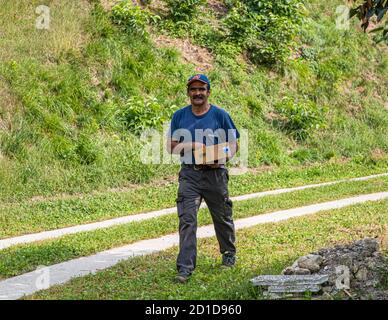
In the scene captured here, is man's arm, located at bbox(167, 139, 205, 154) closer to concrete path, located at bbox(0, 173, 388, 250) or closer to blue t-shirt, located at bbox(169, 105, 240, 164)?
blue t-shirt, located at bbox(169, 105, 240, 164)

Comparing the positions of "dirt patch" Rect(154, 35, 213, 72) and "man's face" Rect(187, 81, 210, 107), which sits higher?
"dirt patch" Rect(154, 35, 213, 72)

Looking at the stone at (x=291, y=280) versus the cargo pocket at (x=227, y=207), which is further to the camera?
the cargo pocket at (x=227, y=207)

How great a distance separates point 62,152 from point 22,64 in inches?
108

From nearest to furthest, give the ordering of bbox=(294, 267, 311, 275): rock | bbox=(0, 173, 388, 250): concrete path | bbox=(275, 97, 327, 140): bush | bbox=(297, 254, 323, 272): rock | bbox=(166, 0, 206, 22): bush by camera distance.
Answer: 1. bbox=(294, 267, 311, 275): rock
2. bbox=(297, 254, 323, 272): rock
3. bbox=(0, 173, 388, 250): concrete path
4. bbox=(275, 97, 327, 140): bush
5. bbox=(166, 0, 206, 22): bush

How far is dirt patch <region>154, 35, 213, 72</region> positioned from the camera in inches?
725

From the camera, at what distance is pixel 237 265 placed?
771 centimetres

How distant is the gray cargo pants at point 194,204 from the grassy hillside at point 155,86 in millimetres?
5887

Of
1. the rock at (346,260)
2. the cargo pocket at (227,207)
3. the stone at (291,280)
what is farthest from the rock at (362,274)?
the cargo pocket at (227,207)

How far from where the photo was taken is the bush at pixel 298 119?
17906mm

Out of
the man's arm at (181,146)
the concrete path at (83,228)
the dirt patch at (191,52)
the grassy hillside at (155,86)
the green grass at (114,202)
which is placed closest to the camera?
the man's arm at (181,146)

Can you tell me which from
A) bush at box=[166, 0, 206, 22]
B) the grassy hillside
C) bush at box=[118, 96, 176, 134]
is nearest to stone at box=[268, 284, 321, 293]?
the grassy hillside

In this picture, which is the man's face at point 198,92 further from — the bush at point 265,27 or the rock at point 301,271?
the bush at point 265,27

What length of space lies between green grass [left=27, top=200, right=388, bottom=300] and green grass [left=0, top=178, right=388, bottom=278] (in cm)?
102
